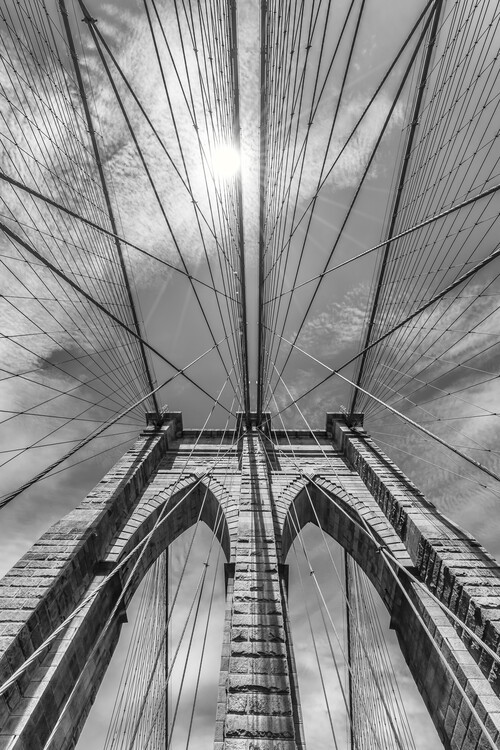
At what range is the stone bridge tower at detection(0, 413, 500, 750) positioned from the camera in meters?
4.90

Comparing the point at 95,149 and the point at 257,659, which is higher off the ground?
the point at 95,149

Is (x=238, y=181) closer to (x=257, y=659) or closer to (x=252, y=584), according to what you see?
(x=252, y=584)

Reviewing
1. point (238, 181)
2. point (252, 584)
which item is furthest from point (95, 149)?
point (252, 584)

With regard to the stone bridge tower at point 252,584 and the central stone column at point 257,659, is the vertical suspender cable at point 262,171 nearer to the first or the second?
the stone bridge tower at point 252,584

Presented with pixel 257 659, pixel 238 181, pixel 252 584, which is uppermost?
→ pixel 238 181

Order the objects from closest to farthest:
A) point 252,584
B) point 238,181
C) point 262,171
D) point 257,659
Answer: point 257,659, point 252,584, point 238,181, point 262,171

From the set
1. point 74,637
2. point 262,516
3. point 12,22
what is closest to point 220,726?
point 74,637

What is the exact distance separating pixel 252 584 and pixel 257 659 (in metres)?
1.23

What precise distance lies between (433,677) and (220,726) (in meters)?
3.99

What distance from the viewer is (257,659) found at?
194 inches

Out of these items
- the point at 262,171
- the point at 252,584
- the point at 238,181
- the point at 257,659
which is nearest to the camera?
the point at 257,659

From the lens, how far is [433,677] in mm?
6203

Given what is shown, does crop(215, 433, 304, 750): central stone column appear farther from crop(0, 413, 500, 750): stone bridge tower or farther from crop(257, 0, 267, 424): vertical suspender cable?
crop(257, 0, 267, 424): vertical suspender cable

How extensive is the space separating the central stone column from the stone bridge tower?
0.02 m
